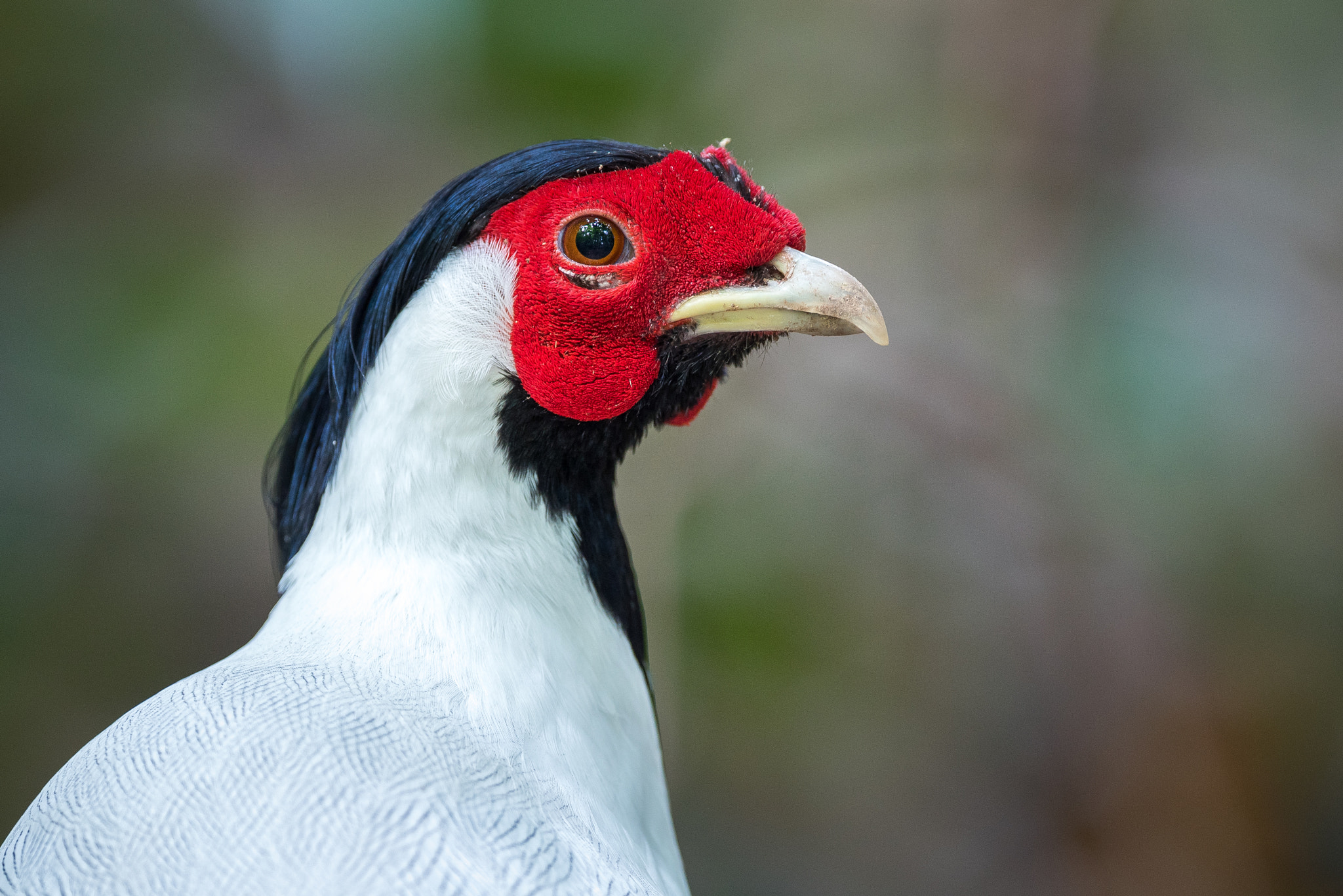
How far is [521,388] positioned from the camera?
130cm

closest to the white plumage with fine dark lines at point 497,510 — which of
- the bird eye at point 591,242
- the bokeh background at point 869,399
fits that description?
the bird eye at point 591,242

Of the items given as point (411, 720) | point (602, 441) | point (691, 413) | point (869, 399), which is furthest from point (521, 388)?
point (869, 399)

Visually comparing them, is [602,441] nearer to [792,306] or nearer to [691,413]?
[691,413]

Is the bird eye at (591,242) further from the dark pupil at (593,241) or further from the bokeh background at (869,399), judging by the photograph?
the bokeh background at (869,399)

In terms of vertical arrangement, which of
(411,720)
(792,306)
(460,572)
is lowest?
(411,720)

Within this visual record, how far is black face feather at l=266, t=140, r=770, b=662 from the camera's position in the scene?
130 centimetres

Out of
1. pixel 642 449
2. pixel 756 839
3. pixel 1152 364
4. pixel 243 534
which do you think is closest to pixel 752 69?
pixel 642 449

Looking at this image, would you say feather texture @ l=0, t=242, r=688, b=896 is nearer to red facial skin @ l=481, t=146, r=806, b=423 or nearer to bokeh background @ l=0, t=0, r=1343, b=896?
red facial skin @ l=481, t=146, r=806, b=423

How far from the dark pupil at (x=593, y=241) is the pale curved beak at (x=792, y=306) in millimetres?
121

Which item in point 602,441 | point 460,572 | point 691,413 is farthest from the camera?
point 691,413

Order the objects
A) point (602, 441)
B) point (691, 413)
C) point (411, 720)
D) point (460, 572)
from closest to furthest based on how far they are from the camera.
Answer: point (411, 720)
point (460, 572)
point (602, 441)
point (691, 413)

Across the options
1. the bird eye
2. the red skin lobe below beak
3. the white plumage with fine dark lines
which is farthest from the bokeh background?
the bird eye

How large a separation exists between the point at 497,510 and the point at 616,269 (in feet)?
1.16

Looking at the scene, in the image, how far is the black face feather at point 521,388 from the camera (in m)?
1.30
